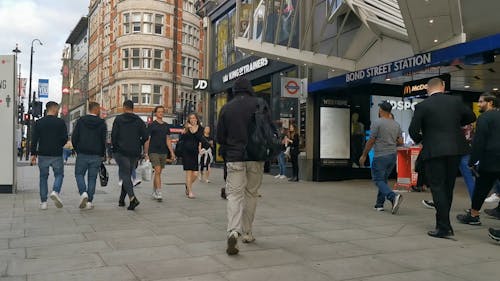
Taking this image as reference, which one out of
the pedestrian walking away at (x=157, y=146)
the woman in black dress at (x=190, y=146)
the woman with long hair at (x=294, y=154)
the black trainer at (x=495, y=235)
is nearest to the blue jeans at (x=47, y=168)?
the pedestrian walking away at (x=157, y=146)

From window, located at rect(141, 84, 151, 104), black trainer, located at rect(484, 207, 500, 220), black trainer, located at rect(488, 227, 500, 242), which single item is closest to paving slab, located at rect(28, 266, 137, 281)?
black trainer, located at rect(488, 227, 500, 242)

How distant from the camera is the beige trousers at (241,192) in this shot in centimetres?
506

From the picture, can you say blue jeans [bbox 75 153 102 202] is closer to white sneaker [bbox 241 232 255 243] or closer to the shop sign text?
white sneaker [bbox 241 232 255 243]

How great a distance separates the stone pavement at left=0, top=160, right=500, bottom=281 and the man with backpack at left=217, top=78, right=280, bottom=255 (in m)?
0.48

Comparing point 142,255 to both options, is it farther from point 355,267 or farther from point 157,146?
point 157,146

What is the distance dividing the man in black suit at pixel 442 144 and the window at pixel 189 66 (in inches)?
1835

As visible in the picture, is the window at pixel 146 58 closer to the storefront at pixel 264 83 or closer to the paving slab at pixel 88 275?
the storefront at pixel 264 83

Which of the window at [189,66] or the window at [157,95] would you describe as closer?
the window at [157,95]

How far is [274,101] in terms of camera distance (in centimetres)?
1752

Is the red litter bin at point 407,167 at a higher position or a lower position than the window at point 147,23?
lower

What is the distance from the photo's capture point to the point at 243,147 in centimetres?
520

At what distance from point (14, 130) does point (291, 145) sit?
7556 mm

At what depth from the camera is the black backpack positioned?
5203 mm

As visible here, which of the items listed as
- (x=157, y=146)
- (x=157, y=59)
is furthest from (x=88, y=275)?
(x=157, y=59)
